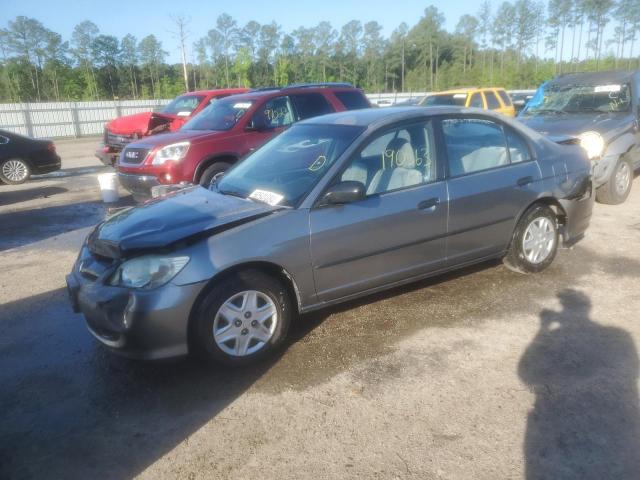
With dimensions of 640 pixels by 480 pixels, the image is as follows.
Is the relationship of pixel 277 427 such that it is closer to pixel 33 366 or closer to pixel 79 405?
pixel 79 405

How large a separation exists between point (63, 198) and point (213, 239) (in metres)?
8.25

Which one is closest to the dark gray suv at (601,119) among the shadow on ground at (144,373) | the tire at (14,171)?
the shadow on ground at (144,373)

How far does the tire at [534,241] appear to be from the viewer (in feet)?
15.6

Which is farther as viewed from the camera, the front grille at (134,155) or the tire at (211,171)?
the front grille at (134,155)

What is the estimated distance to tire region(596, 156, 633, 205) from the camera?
755cm

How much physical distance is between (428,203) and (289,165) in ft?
3.77

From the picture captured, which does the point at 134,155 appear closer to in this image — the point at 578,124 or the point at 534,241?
the point at 534,241

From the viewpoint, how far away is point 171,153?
297 inches

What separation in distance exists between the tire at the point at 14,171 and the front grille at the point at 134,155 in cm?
508

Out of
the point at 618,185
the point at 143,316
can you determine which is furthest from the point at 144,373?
the point at 618,185

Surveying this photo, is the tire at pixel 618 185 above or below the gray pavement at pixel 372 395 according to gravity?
above

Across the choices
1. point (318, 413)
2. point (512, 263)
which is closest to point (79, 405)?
point (318, 413)

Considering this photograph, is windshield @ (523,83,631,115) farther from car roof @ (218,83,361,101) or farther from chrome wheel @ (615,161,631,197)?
car roof @ (218,83,361,101)

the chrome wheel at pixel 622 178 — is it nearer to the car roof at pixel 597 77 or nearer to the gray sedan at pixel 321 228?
the car roof at pixel 597 77
